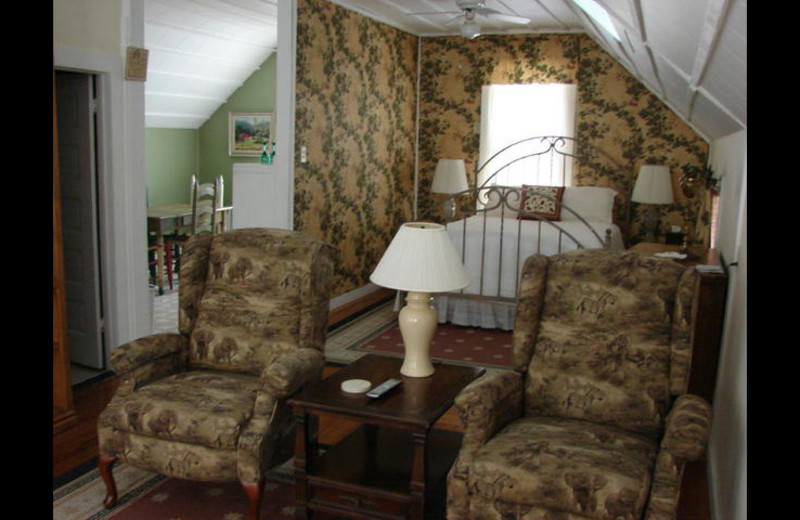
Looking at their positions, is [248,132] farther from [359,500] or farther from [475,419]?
[475,419]

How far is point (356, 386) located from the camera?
271 centimetres

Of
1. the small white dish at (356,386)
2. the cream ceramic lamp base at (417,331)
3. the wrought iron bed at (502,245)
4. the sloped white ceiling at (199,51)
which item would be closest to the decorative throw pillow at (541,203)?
the wrought iron bed at (502,245)

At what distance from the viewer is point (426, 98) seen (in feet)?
25.4

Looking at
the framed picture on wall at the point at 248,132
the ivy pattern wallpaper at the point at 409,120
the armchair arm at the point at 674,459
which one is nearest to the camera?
the armchair arm at the point at 674,459

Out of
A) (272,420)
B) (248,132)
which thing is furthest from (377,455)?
(248,132)

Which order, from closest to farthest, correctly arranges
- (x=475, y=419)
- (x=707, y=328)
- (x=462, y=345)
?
(x=475, y=419)
(x=707, y=328)
(x=462, y=345)

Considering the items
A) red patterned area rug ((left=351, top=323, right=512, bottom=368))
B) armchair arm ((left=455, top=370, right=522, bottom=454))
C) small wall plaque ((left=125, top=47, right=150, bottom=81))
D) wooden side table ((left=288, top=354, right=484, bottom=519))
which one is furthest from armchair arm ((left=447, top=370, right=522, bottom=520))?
small wall plaque ((left=125, top=47, right=150, bottom=81))

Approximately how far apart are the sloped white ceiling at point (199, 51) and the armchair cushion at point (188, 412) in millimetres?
4341

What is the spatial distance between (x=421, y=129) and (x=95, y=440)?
517 cm

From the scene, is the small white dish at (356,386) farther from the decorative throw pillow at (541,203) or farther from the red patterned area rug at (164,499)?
the decorative throw pillow at (541,203)

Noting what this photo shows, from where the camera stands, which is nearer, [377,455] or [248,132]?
[377,455]

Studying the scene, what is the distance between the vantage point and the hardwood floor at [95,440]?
10.0 feet
